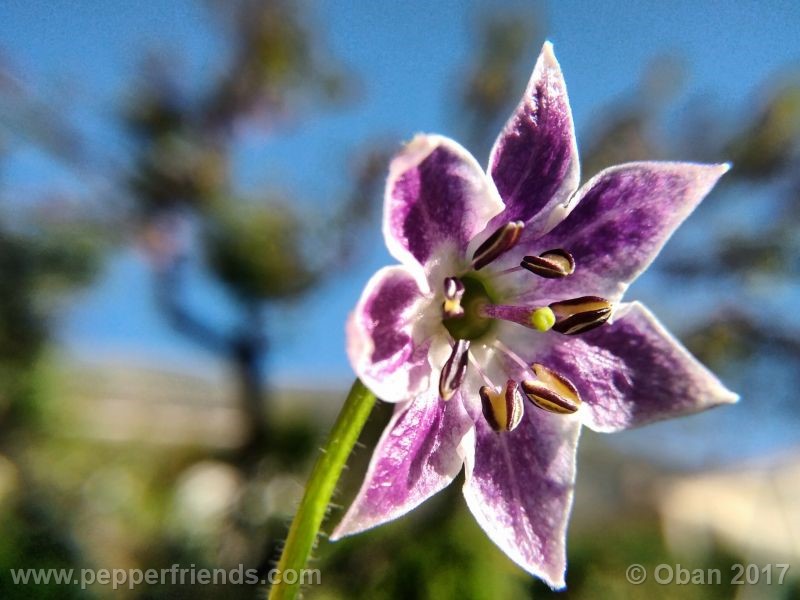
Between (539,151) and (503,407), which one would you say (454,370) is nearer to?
(503,407)

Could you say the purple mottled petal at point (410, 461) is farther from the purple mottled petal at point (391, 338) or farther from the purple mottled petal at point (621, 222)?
the purple mottled petal at point (621, 222)

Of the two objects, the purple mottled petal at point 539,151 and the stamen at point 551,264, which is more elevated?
the purple mottled petal at point 539,151

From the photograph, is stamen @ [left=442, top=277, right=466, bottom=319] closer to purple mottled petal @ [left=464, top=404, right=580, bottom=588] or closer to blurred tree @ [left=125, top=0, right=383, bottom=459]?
purple mottled petal @ [left=464, top=404, right=580, bottom=588]

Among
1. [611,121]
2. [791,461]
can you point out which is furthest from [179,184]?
[791,461]

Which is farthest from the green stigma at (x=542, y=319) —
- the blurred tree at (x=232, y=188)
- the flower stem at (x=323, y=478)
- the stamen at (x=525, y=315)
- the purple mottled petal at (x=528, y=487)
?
the blurred tree at (x=232, y=188)

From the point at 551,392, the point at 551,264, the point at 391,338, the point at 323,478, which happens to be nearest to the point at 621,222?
the point at 551,264

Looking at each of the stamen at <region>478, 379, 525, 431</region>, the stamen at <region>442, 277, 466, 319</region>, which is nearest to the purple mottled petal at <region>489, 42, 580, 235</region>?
the stamen at <region>442, 277, 466, 319</region>
